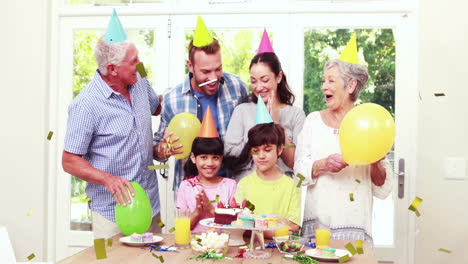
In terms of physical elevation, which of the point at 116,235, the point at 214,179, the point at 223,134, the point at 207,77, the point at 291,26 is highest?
the point at 291,26

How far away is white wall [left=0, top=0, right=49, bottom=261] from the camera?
13.0 feet

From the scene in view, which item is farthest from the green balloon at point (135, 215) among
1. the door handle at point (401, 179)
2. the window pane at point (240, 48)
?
the door handle at point (401, 179)

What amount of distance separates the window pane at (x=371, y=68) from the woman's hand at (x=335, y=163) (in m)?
0.91

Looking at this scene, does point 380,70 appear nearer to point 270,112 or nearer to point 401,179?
point 401,179

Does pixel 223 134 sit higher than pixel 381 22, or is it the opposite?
pixel 381 22

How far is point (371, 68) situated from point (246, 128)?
935 millimetres

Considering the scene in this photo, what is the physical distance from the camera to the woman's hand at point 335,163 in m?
2.83

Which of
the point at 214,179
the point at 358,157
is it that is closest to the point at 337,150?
the point at 358,157

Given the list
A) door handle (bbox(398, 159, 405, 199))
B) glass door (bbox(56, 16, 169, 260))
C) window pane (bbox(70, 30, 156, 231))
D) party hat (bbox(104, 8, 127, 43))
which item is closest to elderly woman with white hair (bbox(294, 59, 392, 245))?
door handle (bbox(398, 159, 405, 199))

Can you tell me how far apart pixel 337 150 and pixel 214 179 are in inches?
25.3

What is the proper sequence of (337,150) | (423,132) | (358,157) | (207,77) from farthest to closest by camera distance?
(423,132), (207,77), (337,150), (358,157)

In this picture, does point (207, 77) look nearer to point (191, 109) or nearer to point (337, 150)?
point (191, 109)

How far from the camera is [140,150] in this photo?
3064 millimetres

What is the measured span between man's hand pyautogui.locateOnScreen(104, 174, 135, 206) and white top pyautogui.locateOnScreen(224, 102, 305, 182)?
2.56 feet
